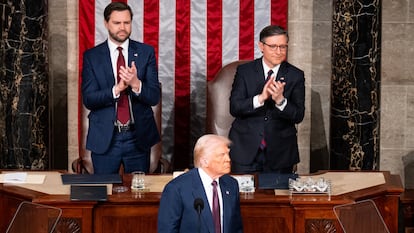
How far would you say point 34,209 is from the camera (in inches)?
234

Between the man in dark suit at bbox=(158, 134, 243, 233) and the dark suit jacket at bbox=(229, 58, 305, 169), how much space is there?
75.0 inches

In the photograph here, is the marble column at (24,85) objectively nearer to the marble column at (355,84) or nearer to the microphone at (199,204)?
the marble column at (355,84)

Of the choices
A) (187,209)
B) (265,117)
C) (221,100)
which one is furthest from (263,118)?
(187,209)

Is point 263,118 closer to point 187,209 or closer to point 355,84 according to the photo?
point 355,84

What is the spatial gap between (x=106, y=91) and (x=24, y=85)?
176 cm

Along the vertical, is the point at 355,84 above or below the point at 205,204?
above

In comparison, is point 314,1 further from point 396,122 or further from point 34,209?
point 34,209

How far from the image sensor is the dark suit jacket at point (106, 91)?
27.8ft

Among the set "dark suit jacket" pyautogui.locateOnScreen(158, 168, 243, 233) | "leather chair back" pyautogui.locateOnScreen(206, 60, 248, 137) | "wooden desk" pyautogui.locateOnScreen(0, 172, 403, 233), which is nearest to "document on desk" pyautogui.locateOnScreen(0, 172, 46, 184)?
"wooden desk" pyautogui.locateOnScreen(0, 172, 403, 233)

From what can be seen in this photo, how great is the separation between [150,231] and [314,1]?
12.1 ft

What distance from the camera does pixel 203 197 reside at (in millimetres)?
6504

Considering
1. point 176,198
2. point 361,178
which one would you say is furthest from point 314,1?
point 176,198

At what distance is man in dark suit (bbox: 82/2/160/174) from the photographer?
8.43m

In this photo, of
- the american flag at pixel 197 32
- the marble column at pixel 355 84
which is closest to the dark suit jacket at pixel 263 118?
the marble column at pixel 355 84
